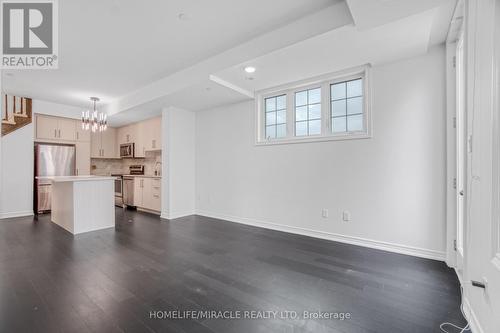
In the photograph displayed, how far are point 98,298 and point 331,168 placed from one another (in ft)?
10.5

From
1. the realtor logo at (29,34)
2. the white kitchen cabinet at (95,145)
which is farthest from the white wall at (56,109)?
the realtor logo at (29,34)

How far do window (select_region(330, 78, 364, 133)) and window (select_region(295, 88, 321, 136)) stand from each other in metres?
0.24

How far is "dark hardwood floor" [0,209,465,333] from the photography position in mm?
1668

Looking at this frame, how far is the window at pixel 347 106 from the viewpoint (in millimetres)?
3385

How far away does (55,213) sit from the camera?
177 inches

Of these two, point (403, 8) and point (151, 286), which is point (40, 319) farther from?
point (403, 8)

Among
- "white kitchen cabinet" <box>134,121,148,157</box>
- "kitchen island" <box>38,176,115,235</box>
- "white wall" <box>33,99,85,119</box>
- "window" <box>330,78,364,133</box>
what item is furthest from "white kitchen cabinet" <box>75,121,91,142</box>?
"window" <box>330,78,364,133</box>

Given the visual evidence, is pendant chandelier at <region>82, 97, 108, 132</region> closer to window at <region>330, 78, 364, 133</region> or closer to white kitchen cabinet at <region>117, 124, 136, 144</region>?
white kitchen cabinet at <region>117, 124, 136, 144</region>

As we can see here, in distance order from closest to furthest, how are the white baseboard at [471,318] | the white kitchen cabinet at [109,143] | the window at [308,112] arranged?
the white baseboard at [471,318]
the window at [308,112]
the white kitchen cabinet at [109,143]

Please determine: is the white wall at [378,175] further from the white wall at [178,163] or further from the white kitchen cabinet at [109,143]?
the white kitchen cabinet at [109,143]

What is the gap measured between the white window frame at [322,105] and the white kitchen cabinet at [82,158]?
497 centimetres

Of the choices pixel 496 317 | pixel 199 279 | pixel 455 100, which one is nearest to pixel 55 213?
pixel 199 279

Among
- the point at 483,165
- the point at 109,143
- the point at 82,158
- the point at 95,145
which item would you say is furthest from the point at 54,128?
the point at 483,165

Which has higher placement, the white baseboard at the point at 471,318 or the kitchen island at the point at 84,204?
the kitchen island at the point at 84,204
